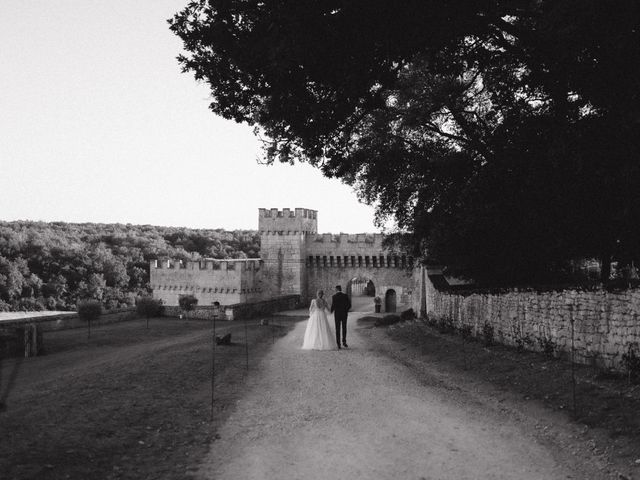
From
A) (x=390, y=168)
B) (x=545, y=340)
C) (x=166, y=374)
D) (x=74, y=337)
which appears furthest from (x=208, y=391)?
(x=74, y=337)

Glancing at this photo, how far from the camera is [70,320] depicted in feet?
104

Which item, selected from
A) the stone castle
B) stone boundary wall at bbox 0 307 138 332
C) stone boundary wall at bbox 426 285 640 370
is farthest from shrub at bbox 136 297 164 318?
stone boundary wall at bbox 426 285 640 370

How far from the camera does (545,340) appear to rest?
44.6 ft

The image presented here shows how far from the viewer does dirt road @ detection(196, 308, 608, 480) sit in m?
6.80

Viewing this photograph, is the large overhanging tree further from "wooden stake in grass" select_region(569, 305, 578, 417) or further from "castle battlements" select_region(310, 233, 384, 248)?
"castle battlements" select_region(310, 233, 384, 248)

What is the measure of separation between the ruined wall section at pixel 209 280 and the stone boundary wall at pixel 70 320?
955 centimetres

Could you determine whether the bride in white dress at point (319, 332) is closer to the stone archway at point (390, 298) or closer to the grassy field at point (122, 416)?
the grassy field at point (122, 416)

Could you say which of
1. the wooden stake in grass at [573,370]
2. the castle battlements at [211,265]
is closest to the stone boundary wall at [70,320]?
the castle battlements at [211,265]

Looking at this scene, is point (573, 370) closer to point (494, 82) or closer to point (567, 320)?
point (567, 320)

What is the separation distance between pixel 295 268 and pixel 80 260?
33130 millimetres

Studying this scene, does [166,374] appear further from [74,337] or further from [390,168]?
[74,337]

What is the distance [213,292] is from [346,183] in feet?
84.2

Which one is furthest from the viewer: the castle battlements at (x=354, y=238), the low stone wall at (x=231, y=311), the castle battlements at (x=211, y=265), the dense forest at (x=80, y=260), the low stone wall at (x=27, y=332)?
the dense forest at (x=80, y=260)

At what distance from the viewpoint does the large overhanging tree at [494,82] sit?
35.0ft
